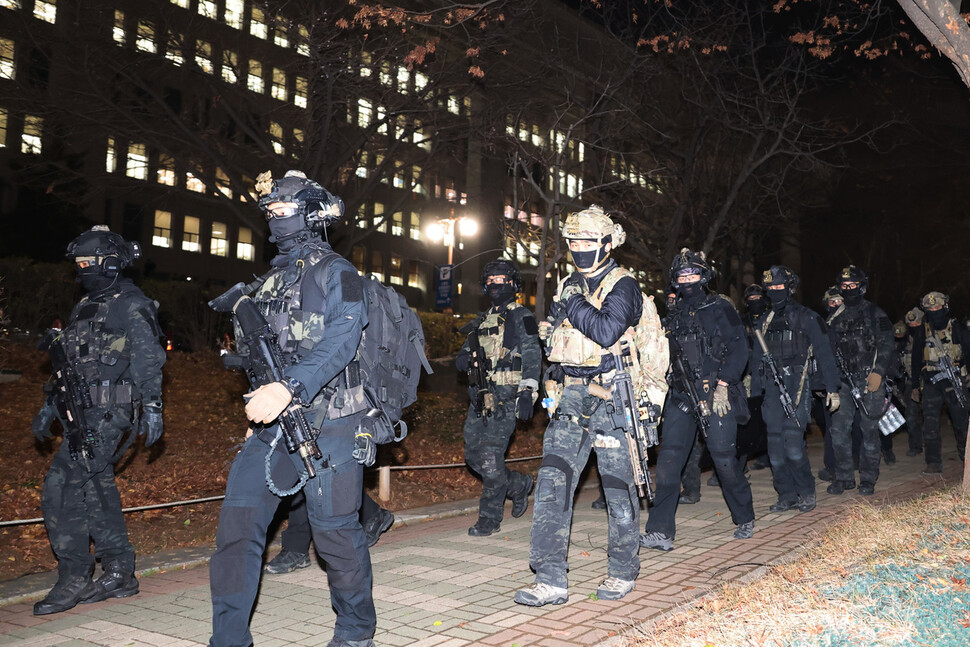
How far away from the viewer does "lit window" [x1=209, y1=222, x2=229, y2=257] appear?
148 ft

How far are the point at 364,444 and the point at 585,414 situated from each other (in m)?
1.56

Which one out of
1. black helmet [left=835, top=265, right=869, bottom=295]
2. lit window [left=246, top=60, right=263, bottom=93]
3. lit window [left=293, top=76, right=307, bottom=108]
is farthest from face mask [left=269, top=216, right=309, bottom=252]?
lit window [left=246, top=60, right=263, bottom=93]

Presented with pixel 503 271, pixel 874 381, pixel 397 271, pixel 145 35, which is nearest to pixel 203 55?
pixel 145 35

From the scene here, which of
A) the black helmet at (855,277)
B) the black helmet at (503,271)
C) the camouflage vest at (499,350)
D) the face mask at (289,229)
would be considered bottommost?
the camouflage vest at (499,350)

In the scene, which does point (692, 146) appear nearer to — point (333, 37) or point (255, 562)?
point (333, 37)

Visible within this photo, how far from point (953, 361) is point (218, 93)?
1163cm

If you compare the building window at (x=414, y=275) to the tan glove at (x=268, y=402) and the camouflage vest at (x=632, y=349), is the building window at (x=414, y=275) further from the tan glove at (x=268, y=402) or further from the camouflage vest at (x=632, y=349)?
the tan glove at (x=268, y=402)

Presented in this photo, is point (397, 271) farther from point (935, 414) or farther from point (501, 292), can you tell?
point (501, 292)

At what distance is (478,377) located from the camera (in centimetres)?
742

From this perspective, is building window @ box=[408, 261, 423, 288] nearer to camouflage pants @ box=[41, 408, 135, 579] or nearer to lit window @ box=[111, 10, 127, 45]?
lit window @ box=[111, 10, 127, 45]

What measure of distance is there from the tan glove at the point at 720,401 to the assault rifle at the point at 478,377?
187 centimetres

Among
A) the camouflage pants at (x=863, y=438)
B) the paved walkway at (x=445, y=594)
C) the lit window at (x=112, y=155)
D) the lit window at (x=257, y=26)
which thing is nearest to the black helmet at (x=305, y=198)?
the paved walkway at (x=445, y=594)

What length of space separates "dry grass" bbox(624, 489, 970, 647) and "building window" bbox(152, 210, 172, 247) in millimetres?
40490

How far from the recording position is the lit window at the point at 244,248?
46375mm
